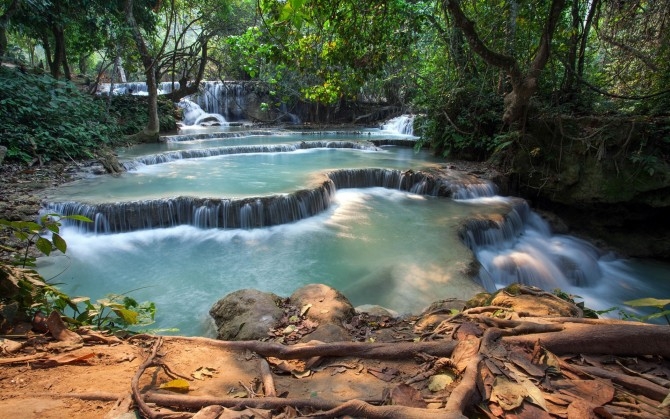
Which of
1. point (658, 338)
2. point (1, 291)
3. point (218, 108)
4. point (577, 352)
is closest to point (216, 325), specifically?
point (1, 291)

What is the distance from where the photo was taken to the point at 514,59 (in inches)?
308

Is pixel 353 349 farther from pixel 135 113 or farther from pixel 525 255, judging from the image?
pixel 135 113

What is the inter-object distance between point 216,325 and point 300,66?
3412 mm

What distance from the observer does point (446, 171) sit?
10516 millimetres

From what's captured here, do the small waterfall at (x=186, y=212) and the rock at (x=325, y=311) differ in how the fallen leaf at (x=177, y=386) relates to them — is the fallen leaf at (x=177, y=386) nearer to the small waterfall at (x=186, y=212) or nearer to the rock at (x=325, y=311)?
the rock at (x=325, y=311)

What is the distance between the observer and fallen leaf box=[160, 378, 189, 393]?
1827 mm

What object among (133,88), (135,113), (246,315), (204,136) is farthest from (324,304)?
(133,88)

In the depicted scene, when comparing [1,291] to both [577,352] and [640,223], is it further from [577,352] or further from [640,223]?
[640,223]

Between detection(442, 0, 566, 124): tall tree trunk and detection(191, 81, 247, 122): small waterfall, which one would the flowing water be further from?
detection(191, 81, 247, 122): small waterfall

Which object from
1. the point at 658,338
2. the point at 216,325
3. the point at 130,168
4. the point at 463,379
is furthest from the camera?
the point at 130,168

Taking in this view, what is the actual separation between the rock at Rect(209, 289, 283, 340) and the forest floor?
0.84 meters

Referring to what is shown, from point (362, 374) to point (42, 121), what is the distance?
1219 centimetres

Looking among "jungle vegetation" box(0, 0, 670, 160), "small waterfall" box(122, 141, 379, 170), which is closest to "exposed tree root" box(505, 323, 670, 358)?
"jungle vegetation" box(0, 0, 670, 160)

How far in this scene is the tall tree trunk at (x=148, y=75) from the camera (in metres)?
12.2
